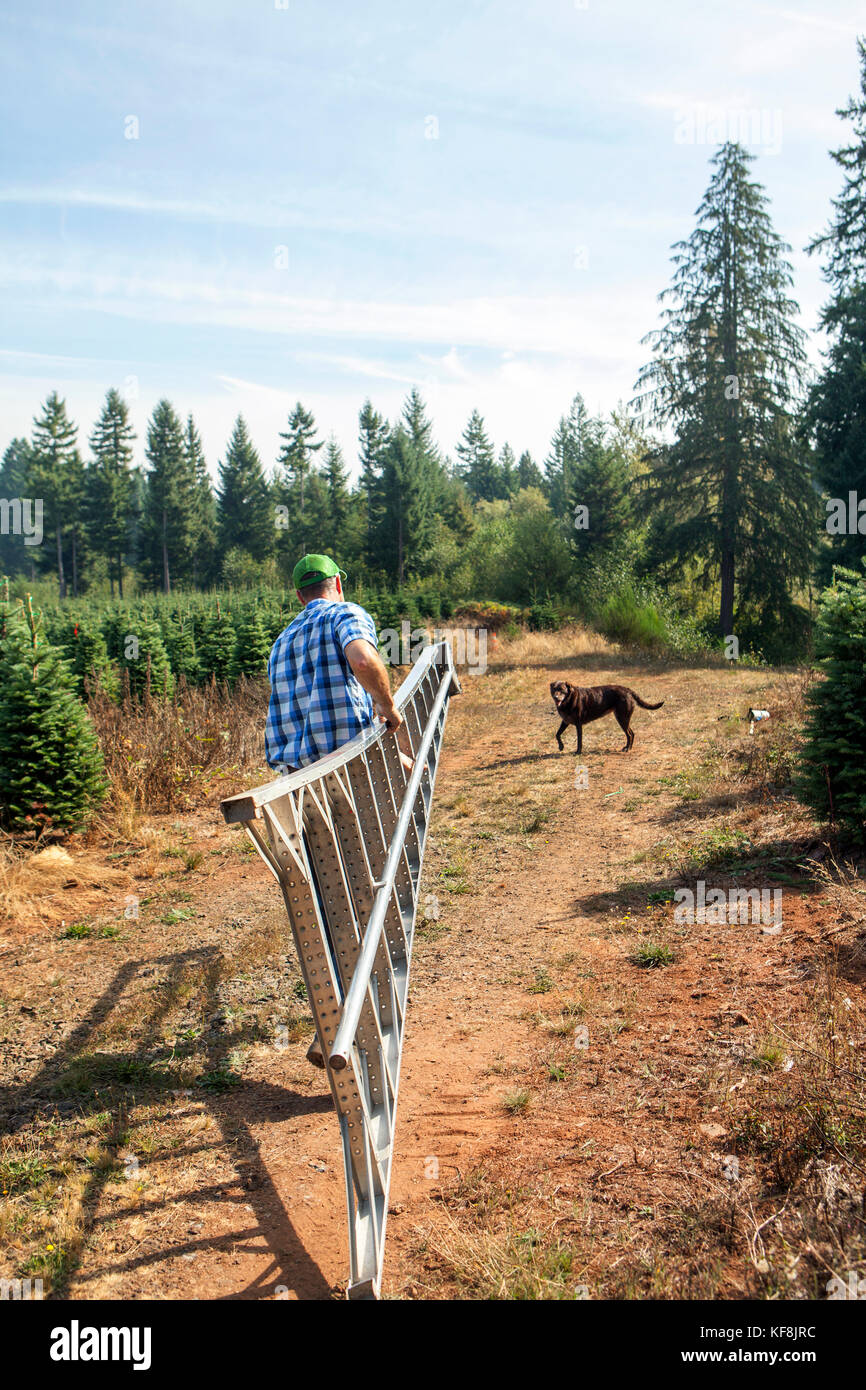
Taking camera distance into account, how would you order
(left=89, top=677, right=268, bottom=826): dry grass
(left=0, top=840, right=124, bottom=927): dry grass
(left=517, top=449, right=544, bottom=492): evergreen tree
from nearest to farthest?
(left=0, top=840, right=124, bottom=927): dry grass, (left=89, top=677, right=268, bottom=826): dry grass, (left=517, top=449, right=544, bottom=492): evergreen tree

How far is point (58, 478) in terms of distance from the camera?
66438 millimetres

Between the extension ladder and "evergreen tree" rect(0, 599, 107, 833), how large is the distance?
5082 millimetres

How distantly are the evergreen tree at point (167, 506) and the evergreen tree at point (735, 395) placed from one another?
45.1 m

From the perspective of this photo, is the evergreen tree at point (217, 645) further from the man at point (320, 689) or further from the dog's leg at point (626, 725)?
the man at point (320, 689)

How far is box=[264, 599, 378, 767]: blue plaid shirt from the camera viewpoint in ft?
12.5

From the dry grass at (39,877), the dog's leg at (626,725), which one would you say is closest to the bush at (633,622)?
the dog's leg at (626,725)

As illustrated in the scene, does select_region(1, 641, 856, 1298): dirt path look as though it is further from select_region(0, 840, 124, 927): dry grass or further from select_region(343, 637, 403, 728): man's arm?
select_region(343, 637, 403, 728): man's arm

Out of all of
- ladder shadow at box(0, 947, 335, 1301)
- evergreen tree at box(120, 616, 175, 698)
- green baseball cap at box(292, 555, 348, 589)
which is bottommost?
ladder shadow at box(0, 947, 335, 1301)

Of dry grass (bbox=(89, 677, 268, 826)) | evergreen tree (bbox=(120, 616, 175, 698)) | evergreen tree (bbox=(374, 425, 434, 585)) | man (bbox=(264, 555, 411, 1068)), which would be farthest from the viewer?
evergreen tree (bbox=(374, 425, 434, 585))

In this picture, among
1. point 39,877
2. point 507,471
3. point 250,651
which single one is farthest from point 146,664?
point 507,471

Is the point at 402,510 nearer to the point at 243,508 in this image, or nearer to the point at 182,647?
the point at 243,508

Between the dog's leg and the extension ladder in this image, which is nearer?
the extension ladder

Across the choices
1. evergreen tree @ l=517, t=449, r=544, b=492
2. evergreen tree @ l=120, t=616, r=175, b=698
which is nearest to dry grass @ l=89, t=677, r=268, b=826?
evergreen tree @ l=120, t=616, r=175, b=698

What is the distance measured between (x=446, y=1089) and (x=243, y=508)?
2727 inches
